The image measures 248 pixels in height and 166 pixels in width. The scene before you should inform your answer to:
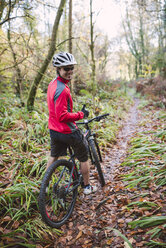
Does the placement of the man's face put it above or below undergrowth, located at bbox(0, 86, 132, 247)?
above

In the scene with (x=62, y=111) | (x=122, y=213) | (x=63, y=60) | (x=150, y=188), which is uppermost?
(x=63, y=60)

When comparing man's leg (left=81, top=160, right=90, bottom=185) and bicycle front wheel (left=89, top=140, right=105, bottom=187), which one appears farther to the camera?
bicycle front wheel (left=89, top=140, right=105, bottom=187)

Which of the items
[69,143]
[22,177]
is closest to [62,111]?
[69,143]

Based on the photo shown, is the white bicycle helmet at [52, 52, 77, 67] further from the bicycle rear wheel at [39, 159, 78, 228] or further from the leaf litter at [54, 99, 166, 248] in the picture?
the leaf litter at [54, 99, 166, 248]

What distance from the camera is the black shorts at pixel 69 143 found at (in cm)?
246

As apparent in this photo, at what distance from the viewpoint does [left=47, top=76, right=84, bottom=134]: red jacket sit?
7.30 ft

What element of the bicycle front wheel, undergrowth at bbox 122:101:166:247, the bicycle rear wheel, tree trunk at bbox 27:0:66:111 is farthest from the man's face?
tree trunk at bbox 27:0:66:111

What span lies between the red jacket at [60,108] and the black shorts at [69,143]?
0.10 m

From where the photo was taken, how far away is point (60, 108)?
223 centimetres

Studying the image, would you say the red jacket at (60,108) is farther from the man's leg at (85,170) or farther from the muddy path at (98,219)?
the muddy path at (98,219)

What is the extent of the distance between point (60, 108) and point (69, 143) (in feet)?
2.05

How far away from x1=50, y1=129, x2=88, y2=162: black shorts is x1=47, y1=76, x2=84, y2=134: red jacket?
0.31 ft

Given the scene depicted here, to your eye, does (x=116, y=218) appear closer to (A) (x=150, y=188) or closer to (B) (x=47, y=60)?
(A) (x=150, y=188)

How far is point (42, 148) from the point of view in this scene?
4113mm
